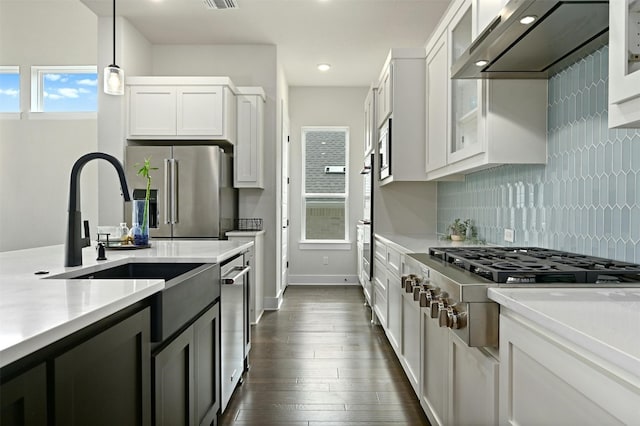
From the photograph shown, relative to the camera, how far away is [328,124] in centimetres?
689

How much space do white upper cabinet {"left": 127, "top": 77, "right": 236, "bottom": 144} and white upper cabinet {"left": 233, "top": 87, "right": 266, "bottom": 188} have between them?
0.34 metres

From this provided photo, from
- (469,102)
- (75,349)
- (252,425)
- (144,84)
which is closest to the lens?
(75,349)

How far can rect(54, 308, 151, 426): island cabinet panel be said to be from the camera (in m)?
0.95

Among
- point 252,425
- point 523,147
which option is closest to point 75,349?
point 252,425

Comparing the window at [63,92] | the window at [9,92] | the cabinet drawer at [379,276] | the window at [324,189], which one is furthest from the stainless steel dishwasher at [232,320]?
the window at [9,92]

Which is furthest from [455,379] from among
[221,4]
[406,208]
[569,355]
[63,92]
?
[63,92]

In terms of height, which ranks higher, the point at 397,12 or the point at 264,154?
the point at 397,12

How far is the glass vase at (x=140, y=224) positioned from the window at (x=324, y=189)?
439 centimetres

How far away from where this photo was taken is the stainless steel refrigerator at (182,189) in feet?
14.3

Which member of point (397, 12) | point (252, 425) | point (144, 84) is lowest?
point (252, 425)

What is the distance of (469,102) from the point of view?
2.59 metres

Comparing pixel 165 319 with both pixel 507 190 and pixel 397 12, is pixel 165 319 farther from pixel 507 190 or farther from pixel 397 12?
pixel 397 12

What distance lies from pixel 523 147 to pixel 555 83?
34 cm

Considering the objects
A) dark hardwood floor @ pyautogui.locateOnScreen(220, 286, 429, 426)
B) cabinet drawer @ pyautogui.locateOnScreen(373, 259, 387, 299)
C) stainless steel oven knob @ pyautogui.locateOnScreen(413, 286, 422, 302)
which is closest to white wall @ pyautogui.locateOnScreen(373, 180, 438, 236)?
cabinet drawer @ pyautogui.locateOnScreen(373, 259, 387, 299)
